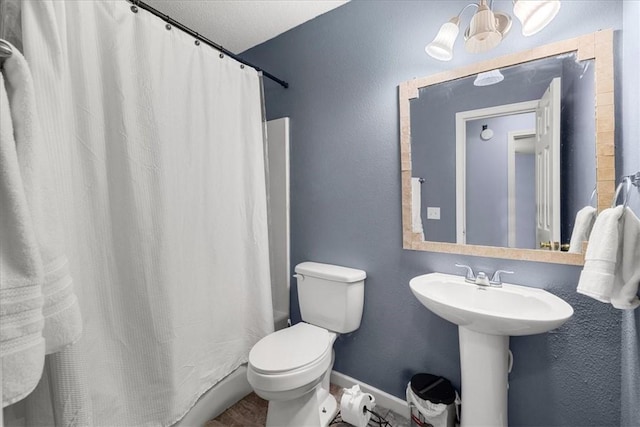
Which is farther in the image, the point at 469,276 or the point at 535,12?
the point at 469,276

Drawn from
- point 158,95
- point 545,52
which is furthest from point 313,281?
point 545,52

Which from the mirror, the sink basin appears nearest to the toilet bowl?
the sink basin

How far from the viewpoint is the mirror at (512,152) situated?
1.10 m

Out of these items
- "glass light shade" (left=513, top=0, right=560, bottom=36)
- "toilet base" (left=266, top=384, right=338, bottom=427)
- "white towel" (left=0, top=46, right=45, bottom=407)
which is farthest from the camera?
"toilet base" (left=266, top=384, right=338, bottom=427)

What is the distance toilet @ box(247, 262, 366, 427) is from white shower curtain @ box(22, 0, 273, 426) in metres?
0.36

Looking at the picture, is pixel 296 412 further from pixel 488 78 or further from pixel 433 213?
pixel 488 78

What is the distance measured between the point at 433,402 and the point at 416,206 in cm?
92

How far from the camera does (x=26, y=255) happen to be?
533 millimetres

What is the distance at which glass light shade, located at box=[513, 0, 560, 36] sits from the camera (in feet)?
3.31

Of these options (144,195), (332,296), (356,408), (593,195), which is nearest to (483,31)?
(593,195)

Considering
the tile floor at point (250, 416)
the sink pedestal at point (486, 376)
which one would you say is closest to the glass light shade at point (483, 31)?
the sink pedestal at point (486, 376)

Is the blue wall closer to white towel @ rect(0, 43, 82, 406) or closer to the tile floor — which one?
the tile floor

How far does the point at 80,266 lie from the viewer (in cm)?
102

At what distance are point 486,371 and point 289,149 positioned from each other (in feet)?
5.40
